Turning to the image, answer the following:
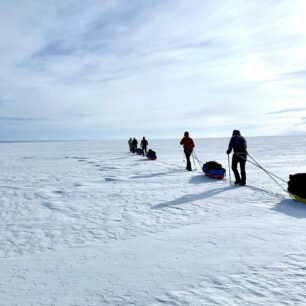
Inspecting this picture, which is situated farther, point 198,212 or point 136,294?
point 198,212

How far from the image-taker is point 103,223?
5906 mm

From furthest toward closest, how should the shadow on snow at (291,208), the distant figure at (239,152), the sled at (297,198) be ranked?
A: the distant figure at (239,152) < the sled at (297,198) < the shadow on snow at (291,208)

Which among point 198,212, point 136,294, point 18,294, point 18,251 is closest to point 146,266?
point 136,294

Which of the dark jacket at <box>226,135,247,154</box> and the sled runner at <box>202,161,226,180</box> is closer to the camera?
the dark jacket at <box>226,135,247,154</box>

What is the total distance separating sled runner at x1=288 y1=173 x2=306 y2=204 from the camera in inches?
286

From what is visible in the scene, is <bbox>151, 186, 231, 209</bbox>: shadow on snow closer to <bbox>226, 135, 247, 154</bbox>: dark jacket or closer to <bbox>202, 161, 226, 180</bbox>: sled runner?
<bbox>226, 135, 247, 154</bbox>: dark jacket

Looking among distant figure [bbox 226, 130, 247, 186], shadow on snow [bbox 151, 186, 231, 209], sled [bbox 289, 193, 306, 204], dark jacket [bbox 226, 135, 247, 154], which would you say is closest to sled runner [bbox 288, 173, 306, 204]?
sled [bbox 289, 193, 306, 204]

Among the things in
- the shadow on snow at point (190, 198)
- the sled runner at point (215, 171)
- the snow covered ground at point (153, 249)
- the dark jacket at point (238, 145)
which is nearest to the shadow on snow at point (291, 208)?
the snow covered ground at point (153, 249)

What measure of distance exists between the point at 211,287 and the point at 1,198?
7086mm

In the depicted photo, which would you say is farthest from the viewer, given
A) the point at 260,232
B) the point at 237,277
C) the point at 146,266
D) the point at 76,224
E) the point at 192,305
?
the point at 76,224

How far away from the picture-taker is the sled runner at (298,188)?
727 centimetres

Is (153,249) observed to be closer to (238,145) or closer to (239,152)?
(239,152)

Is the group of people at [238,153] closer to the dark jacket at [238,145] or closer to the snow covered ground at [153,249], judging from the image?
the dark jacket at [238,145]

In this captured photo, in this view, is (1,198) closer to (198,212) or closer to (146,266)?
(198,212)
